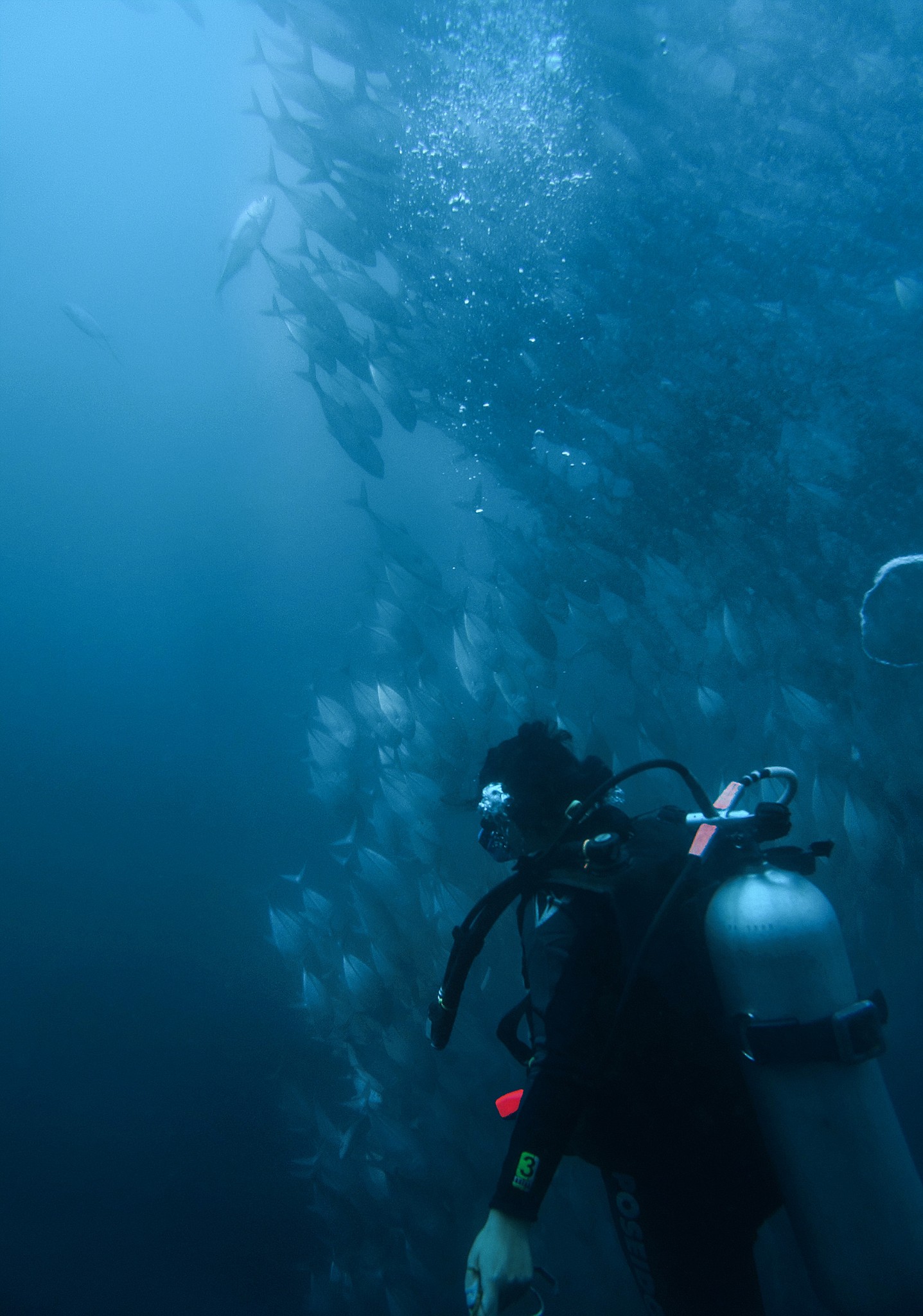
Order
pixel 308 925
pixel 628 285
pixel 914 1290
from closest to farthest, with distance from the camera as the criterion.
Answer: pixel 914 1290 → pixel 628 285 → pixel 308 925

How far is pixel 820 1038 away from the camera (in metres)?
1.21

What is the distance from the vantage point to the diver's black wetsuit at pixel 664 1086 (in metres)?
1.30

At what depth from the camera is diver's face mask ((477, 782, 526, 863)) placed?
65.1 inches

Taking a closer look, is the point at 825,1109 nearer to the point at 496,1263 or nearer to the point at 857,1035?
the point at 857,1035

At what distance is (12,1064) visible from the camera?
11820 millimetres

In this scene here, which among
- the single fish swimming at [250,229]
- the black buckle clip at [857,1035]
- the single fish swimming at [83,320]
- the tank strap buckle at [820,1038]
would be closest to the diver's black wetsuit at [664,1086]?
the tank strap buckle at [820,1038]

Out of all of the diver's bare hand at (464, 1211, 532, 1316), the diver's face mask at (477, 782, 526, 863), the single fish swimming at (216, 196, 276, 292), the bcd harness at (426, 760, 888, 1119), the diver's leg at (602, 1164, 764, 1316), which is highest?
the single fish swimming at (216, 196, 276, 292)

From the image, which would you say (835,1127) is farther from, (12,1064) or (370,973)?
(12,1064)

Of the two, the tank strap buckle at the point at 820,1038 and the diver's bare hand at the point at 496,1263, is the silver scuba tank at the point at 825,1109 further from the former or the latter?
the diver's bare hand at the point at 496,1263

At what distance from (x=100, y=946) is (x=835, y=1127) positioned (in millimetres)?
14902

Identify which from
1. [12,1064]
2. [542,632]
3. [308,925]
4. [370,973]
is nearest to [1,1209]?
[12,1064]

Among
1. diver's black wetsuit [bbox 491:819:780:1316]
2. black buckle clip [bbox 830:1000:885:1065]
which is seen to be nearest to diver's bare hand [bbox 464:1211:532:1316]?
diver's black wetsuit [bbox 491:819:780:1316]

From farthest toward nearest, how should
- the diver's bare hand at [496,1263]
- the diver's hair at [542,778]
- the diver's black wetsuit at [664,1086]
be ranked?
1. the diver's hair at [542,778]
2. the diver's black wetsuit at [664,1086]
3. the diver's bare hand at [496,1263]

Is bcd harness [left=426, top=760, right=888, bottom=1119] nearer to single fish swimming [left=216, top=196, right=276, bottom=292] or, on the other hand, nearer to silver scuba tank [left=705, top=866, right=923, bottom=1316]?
silver scuba tank [left=705, top=866, right=923, bottom=1316]
